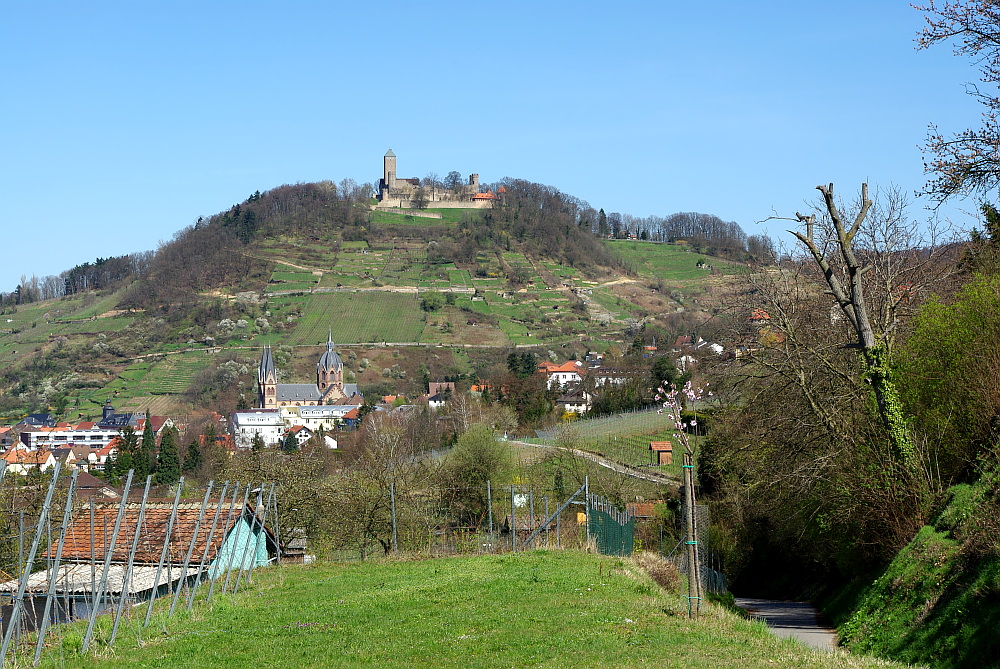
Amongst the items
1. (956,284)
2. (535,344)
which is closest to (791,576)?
(956,284)

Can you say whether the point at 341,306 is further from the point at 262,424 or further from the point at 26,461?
the point at 26,461

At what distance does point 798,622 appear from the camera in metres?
16.3

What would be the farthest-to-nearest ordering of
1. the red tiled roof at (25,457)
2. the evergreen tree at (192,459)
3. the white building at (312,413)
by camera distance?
the white building at (312,413)
the evergreen tree at (192,459)
the red tiled roof at (25,457)

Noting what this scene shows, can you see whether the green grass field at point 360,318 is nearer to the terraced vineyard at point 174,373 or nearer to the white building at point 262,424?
the terraced vineyard at point 174,373

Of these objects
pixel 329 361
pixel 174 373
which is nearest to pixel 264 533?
pixel 329 361

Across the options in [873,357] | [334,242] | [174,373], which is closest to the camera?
[873,357]

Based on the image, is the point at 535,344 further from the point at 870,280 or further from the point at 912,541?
the point at 912,541

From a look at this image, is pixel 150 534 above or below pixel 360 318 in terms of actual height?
below

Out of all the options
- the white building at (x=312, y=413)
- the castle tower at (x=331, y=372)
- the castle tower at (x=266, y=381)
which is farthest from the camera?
the castle tower at (x=331, y=372)

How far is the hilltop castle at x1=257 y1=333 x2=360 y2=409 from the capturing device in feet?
445

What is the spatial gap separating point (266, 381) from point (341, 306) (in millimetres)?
21449

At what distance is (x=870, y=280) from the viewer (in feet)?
72.4

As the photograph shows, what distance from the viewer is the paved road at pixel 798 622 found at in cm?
1302

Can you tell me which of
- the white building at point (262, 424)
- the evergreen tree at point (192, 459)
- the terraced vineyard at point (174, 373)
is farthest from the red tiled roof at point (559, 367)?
the terraced vineyard at point (174, 373)
